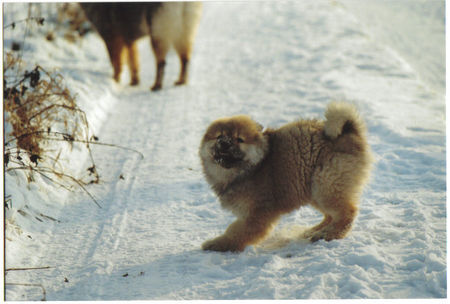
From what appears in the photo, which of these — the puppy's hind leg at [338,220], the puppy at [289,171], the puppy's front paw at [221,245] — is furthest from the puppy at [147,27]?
the puppy's hind leg at [338,220]

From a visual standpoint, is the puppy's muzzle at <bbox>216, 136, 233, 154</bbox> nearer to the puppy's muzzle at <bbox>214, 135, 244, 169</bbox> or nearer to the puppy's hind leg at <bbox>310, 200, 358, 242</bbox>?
the puppy's muzzle at <bbox>214, 135, 244, 169</bbox>

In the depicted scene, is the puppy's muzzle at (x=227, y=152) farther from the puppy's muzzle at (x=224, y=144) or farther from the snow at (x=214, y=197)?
the snow at (x=214, y=197)

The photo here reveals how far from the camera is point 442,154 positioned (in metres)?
4.50

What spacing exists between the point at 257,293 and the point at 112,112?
4.34 meters

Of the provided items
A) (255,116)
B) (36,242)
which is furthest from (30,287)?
(255,116)

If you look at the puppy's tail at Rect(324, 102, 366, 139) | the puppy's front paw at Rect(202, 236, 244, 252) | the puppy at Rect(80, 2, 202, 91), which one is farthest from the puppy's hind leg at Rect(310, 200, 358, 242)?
the puppy at Rect(80, 2, 202, 91)

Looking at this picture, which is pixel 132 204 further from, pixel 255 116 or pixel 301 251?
pixel 255 116

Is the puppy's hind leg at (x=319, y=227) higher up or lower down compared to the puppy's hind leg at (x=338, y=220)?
lower down

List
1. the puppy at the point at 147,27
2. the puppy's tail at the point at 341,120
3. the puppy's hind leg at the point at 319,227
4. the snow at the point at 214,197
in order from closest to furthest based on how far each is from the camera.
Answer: the snow at the point at 214,197, the puppy's tail at the point at 341,120, the puppy's hind leg at the point at 319,227, the puppy at the point at 147,27

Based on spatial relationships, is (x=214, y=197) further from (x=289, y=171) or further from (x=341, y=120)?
(x=341, y=120)

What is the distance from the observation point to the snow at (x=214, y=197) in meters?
2.82

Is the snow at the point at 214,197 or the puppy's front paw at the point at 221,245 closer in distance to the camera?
the snow at the point at 214,197

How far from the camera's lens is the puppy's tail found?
3102mm

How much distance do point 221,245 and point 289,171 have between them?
2.48 ft
